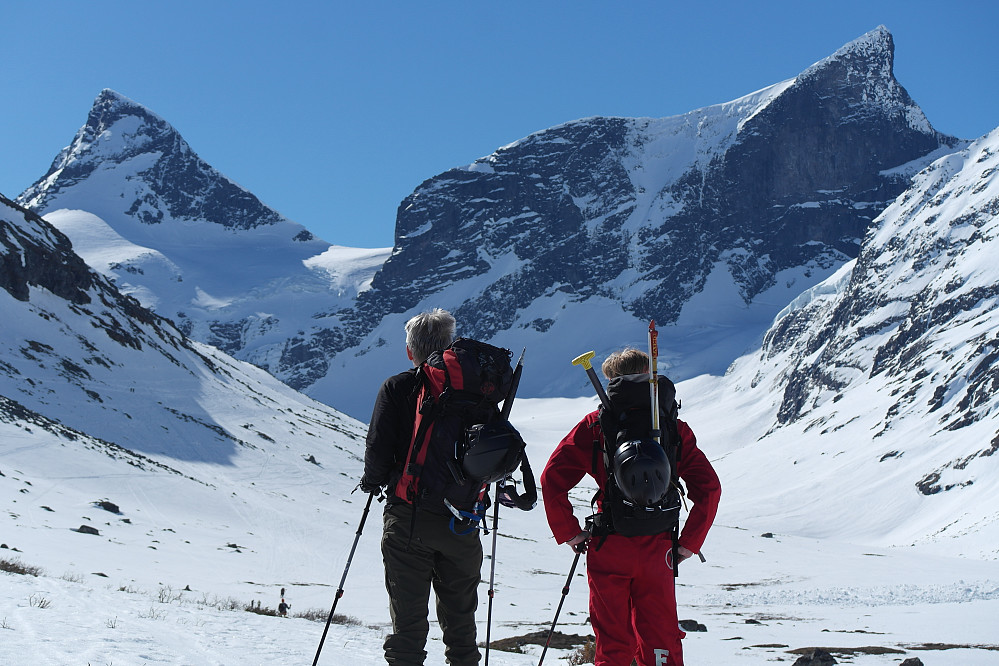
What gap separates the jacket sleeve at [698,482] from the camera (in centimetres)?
586

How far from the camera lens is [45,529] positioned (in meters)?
20.2

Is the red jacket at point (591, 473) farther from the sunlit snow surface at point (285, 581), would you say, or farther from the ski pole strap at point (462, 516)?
the sunlit snow surface at point (285, 581)

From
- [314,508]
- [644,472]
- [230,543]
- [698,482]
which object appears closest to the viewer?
[644,472]

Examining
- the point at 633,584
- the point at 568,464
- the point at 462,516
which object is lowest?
the point at 633,584

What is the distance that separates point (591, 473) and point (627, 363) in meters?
0.87

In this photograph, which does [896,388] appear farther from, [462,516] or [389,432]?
[389,432]

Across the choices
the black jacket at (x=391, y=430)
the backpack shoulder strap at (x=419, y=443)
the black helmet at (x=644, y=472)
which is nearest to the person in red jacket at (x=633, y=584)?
the black helmet at (x=644, y=472)

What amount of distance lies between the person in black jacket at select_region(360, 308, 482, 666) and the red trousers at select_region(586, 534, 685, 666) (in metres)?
0.93

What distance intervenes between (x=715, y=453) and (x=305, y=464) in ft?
334

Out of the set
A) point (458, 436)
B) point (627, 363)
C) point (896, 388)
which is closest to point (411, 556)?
point (458, 436)

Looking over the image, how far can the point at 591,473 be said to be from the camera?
19.8ft

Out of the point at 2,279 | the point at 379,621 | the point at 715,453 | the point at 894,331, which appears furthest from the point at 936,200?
the point at 379,621

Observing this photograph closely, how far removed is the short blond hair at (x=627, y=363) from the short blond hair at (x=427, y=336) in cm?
124

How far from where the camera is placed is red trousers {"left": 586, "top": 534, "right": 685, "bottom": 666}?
5723 millimetres
